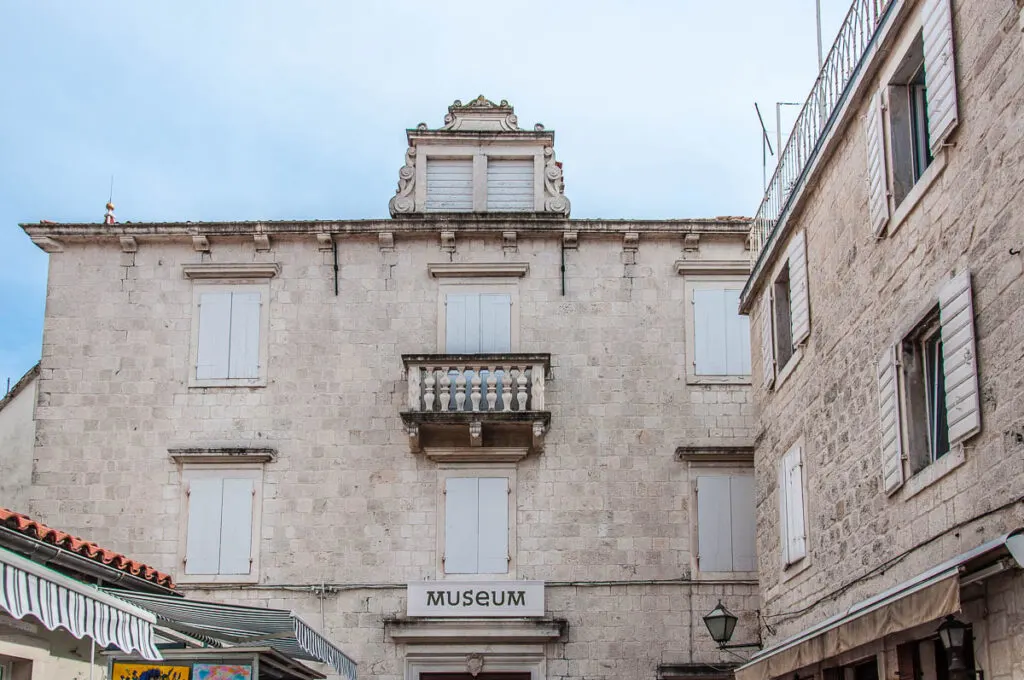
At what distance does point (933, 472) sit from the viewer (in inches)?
381

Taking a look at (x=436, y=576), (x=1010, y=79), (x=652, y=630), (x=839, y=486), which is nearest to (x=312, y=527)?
(x=436, y=576)

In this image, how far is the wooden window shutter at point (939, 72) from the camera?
30.6 feet

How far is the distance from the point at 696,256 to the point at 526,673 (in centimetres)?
660

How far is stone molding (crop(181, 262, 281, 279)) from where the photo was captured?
65.4 ft

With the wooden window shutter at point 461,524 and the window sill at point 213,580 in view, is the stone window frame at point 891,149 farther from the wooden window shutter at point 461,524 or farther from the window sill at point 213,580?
the window sill at point 213,580

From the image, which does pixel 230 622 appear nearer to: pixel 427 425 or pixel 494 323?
pixel 427 425

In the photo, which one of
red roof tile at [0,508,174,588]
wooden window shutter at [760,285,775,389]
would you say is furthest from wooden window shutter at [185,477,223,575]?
wooden window shutter at [760,285,775,389]

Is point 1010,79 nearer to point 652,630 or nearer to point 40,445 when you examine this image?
point 652,630

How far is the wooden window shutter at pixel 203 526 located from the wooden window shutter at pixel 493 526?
146 inches

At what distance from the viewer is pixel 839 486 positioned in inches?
489

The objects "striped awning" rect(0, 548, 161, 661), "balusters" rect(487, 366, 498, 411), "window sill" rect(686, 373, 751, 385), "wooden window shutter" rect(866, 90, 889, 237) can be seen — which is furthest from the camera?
"window sill" rect(686, 373, 751, 385)

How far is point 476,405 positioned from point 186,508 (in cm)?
439

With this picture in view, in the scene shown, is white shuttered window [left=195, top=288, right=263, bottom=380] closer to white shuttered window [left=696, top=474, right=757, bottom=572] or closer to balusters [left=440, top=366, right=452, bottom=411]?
balusters [left=440, top=366, right=452, bottom=411]

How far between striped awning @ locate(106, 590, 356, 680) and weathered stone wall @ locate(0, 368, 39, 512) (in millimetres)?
8433
